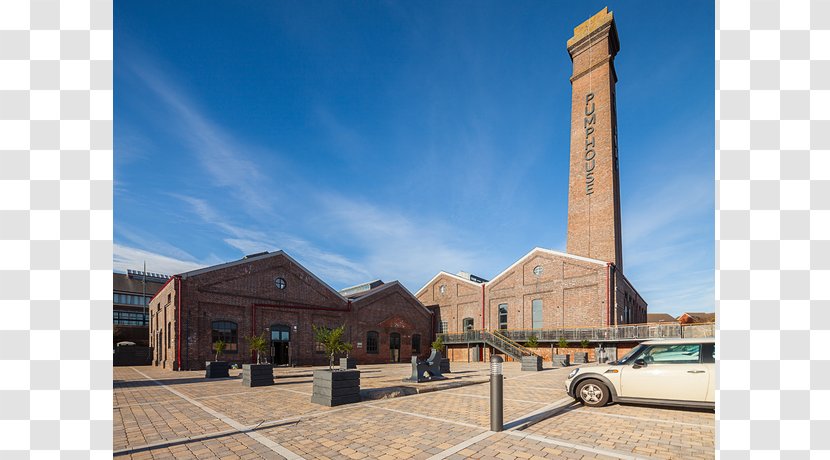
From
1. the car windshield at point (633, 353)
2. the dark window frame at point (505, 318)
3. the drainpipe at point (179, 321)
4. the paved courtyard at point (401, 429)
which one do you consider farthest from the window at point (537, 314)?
the drainpipe at point (179, 321)

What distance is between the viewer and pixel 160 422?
6.73m

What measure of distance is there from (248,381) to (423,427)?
797cm

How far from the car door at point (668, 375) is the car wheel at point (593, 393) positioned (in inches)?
12.7

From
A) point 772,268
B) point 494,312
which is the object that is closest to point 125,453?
point 772,268

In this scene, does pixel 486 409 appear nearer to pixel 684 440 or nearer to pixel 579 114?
pixel 684 440

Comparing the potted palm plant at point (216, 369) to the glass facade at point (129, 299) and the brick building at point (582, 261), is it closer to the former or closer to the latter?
the brick building at point (582, 261)

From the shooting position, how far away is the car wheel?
7801 millimetres

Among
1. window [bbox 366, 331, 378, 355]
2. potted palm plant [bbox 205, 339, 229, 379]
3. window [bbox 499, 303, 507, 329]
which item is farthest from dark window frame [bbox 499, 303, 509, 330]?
potted palm plant [bbox 205, 339, 229, 379]

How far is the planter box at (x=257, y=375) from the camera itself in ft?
39.2

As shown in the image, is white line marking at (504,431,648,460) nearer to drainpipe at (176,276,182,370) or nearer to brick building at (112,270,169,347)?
drainpipe at (176,276,182,370)

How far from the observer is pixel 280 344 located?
24.7 metres

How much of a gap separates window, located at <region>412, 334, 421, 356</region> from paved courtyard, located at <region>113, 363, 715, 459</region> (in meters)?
24.2

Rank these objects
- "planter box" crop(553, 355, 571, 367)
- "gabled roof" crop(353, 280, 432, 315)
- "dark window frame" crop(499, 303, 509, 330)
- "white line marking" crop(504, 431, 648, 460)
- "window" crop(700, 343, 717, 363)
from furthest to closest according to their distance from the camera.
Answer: "dark window frame" crop(499, 303, 509, 330)
"gabled roof" crop(353, 280, 432, 315)
"planter box" crop(553, 355, 571, 367)
"window" crop(700, 343, 717, 363)
"white line marking" crop(504, 431, 648, 460)

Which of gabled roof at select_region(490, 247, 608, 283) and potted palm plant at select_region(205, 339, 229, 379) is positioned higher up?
gabled roof at select_region(490, 247, 608, 283)
